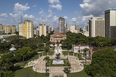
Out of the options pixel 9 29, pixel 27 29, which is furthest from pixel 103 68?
pixel 9 29

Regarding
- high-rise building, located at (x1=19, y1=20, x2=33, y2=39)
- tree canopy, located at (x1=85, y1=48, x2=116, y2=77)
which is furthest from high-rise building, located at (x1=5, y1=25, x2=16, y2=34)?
tree canopy, located at (x1=85, y1=48, x2=116, y2=77)

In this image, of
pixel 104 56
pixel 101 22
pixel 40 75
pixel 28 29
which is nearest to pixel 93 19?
pixel 101 22

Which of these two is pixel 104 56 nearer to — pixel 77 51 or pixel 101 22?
pixel 77 51

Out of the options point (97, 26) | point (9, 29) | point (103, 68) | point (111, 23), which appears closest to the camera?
point (103, 68)

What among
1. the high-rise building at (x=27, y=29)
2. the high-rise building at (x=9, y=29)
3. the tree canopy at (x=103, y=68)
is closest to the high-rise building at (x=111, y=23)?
the high-rise building at (x=27, y=29)

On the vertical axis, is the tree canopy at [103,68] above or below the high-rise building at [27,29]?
below

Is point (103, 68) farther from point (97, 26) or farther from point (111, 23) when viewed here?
point (97, 26)

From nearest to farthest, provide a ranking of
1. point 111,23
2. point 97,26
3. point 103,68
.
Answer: point 103,68 < point 111,23 < point 97,26

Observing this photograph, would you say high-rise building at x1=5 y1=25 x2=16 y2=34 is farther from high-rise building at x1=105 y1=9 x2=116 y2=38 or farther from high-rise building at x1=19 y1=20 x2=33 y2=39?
high-rise building at x1=105 y1=9 x2=116 y2=38

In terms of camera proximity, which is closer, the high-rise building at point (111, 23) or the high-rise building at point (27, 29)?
the high-rise building at point (111, 23)

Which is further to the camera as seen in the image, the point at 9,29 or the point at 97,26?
the point at 9,29

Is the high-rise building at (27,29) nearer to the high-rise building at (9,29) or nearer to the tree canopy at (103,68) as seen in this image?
the tree canopy at (103,68)

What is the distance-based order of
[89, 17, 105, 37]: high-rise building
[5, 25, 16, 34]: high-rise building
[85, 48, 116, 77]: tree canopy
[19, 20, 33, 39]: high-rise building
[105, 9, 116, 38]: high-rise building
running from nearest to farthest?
1. [85, 48, 116, 77]: tree canopy
2. [105, 9, 116, 38]: high-rise building
3. [19, 20, 33, 39]: high-rise building
4. [89, 17, 105, 37]: high-rise building
5. [5, 25, 16, 34]: high-rise building
